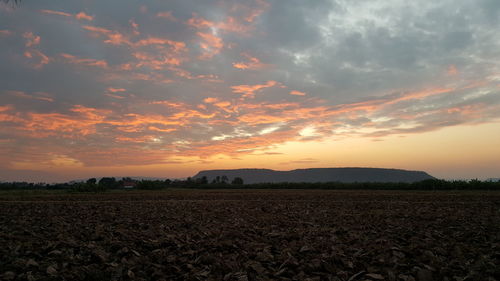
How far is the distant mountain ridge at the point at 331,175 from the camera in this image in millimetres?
150375

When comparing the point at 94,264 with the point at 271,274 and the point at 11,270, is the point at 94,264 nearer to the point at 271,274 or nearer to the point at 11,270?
the point at 11,270

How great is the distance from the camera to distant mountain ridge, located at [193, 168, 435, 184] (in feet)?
493

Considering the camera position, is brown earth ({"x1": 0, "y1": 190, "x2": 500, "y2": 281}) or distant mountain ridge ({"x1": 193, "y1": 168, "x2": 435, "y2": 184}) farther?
distant mountain ridge ({"x1": 193, "y1": 168, "x2": 435, "y2": 184})

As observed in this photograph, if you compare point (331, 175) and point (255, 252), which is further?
point (331, 175)

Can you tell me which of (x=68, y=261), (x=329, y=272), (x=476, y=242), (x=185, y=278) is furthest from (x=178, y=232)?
(x=476, y=242)

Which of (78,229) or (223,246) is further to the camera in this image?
(78,229)

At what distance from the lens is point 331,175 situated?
165 meters

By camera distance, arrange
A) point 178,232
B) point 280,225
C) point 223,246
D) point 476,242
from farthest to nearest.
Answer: point 280,225
point 178,232
point 476,242
point 223,246

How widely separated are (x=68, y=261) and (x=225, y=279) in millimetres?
3493

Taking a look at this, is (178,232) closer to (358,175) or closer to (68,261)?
(68,261)

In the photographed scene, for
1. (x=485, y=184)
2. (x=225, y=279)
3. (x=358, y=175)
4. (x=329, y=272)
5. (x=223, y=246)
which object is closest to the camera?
(x=225, y=279)

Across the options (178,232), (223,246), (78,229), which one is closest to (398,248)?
(223,246)

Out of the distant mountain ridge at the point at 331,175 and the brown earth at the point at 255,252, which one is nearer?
the brown earth at the point at 255,252

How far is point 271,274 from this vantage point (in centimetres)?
529
